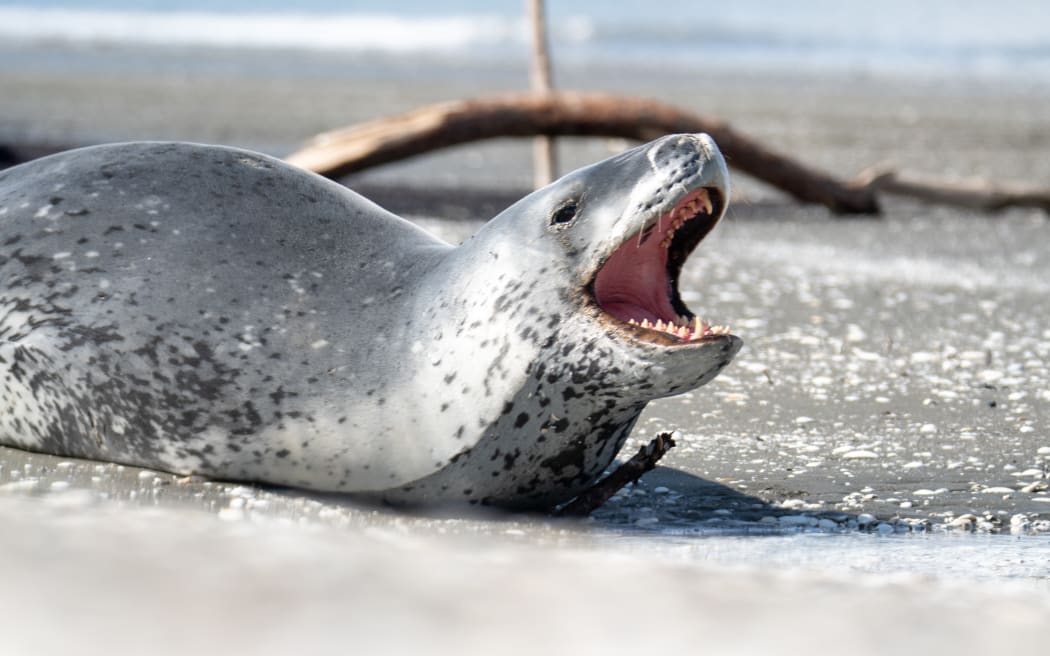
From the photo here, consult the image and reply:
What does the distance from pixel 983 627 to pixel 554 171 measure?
781cm

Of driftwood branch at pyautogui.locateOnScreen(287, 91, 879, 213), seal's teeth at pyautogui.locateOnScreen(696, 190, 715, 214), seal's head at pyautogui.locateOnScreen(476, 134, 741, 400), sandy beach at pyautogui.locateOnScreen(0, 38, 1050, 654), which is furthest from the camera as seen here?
driftwood branch at pyautogui.locateOnScreen(287, 91, 879, 213)

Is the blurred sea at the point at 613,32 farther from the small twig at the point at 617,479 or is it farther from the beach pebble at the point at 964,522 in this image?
the beach pebble at the point at 964,522

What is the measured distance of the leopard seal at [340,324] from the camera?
333 cm

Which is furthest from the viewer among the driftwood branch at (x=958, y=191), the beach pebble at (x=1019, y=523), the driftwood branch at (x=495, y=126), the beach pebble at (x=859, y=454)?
the driftwood branch at (x=958, y=191)

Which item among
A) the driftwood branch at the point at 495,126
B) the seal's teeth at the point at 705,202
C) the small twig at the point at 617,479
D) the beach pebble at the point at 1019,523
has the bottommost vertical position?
the beach pebble at the point at 1019,523

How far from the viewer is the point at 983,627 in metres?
1.82

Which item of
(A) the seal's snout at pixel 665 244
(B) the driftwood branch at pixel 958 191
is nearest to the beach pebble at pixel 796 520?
(A) the seal's snout at pixel 665 244

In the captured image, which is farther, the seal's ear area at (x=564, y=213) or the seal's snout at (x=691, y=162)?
the seal's ear area at (x=564, y=213)

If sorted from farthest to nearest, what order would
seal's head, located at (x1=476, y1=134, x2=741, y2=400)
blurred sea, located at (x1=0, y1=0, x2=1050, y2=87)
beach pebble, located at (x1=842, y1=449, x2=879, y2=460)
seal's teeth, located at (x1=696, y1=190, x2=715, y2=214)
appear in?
blurred sea, located at (x1=0, y1=0, x2=1050, y2=87) < beach pebble, located at (x1=842, y1=449, x2=879, y2=460) < seal's teeth, located at (x1=696, y1=190, x2=715, y2=214) < seal's head, located at (x1=476, y1=134, x2=741, y2=400)

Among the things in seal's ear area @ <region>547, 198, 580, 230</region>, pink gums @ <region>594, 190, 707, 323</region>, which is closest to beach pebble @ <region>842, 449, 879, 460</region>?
pink gums @ <region>594, 190, 707, 323</region>

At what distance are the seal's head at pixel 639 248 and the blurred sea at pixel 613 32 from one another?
1835 cm

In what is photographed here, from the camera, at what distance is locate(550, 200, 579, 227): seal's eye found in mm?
3422

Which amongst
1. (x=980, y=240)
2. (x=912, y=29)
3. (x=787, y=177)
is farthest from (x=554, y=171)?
(x=912, y=29)

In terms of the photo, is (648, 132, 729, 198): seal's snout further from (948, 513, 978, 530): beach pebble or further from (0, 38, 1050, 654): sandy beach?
(948, 513, 978, 530): beach pebble
